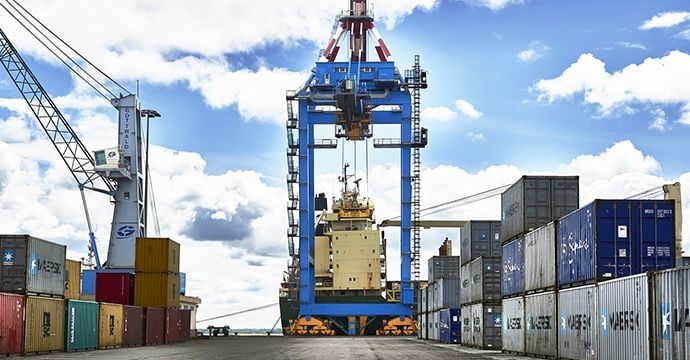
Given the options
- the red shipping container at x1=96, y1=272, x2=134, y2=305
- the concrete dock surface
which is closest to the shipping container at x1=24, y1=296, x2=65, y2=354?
the concrete dock surface

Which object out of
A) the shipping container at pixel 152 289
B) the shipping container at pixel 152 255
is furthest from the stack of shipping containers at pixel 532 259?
the shipping container at pixel 152 289

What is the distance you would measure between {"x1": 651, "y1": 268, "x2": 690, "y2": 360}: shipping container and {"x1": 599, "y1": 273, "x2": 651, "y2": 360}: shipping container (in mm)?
446

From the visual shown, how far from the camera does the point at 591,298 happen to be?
29109mm

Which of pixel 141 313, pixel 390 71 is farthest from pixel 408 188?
pixel 141 313

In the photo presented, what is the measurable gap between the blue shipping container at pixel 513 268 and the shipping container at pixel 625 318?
10.6 meters

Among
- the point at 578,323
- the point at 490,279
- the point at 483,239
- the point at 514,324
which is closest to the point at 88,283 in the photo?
the point at 483,239

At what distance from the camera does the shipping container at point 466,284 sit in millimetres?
53375

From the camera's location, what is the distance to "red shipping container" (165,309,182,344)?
58688 mm

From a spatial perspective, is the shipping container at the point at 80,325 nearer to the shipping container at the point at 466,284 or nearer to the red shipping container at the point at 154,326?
the red shipping container at the point at 154,326

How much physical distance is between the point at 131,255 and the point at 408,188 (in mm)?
22947

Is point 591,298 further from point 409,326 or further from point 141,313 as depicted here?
point 409,326

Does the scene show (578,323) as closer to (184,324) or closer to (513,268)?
(513,268)

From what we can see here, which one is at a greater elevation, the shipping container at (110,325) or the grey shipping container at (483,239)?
the grey shipping container at (483,239)

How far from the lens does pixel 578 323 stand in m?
30.8
